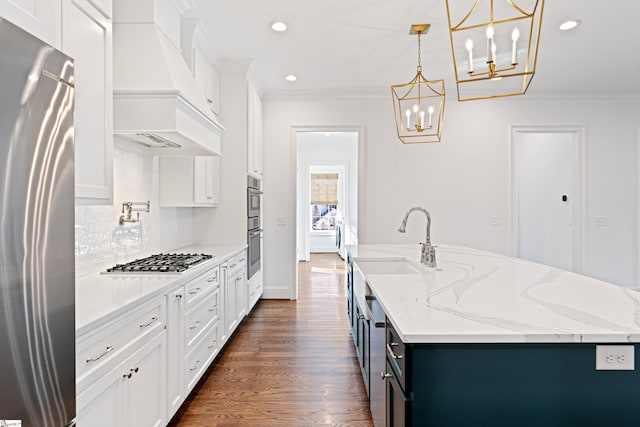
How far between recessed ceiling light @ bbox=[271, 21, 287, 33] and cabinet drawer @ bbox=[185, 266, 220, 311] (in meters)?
2.05

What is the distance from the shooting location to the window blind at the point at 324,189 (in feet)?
33.5

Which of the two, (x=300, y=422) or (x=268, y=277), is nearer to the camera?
(x=300, y=422)

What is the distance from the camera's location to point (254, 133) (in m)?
4.56

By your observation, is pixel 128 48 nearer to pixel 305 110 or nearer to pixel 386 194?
pixel 305 110

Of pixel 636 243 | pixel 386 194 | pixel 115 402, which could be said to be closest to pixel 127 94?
pixel 115 402

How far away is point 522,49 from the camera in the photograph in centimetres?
392

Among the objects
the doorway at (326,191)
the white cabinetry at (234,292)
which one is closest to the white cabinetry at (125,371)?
the white cabinetry at (234,292)

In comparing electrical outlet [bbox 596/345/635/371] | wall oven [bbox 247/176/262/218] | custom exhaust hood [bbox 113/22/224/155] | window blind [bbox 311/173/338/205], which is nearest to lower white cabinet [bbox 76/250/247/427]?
custom exhaust hood [bbox 113/22/224/155]

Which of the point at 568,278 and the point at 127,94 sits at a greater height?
the point at 127,94

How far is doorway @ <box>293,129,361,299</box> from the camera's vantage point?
8.59 metres

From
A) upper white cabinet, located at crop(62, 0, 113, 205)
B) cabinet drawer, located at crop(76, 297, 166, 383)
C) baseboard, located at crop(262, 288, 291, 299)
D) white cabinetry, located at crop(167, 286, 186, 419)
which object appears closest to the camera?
cabinet drawer, located at crop(76, 297, 166, 383)

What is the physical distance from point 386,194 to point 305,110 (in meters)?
1.54

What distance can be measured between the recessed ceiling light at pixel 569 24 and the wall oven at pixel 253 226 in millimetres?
3215

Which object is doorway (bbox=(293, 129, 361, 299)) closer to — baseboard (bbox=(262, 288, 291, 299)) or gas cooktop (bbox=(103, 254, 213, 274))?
baseboard (bbox=(262, 288, 291, 299))
